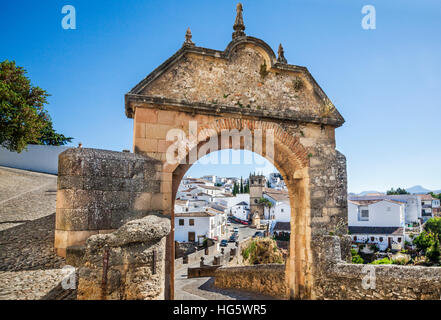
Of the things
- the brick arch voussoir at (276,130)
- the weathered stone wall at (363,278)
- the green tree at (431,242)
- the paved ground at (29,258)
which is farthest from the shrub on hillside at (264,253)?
the green tree at (431,242)

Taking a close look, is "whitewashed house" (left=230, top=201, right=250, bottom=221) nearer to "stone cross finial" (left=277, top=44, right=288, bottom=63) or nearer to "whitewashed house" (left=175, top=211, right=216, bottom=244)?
"whitewashed house" (left=175, top=211, right=216, bottom=244)

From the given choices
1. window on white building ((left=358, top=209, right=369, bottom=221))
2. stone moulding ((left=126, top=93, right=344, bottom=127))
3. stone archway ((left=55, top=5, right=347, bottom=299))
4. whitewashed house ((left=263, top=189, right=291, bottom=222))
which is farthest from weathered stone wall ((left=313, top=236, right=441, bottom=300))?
whitewashed house ((left=263, top=189, right=291, bottom=222))

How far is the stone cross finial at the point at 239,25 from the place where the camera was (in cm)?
671

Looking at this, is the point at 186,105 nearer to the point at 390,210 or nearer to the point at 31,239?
the point at 31,239

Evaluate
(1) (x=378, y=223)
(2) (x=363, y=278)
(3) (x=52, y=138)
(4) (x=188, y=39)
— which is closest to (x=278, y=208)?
(1) (x=378, y=223)

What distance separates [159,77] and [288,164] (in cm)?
360

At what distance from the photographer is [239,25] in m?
6.73

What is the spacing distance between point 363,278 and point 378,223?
40.5 metres

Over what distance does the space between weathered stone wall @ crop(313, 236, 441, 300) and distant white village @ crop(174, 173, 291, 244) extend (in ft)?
110

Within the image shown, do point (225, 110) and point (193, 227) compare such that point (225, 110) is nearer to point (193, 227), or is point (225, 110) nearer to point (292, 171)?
point (292, 171)

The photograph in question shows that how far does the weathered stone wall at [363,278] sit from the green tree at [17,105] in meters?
15.9

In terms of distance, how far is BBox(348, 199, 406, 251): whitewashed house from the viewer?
3741 cm

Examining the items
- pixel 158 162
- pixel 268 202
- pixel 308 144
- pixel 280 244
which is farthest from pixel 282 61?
pixel 268 202

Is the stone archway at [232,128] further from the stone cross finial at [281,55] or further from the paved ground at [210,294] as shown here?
the paved ground at [210,294]
